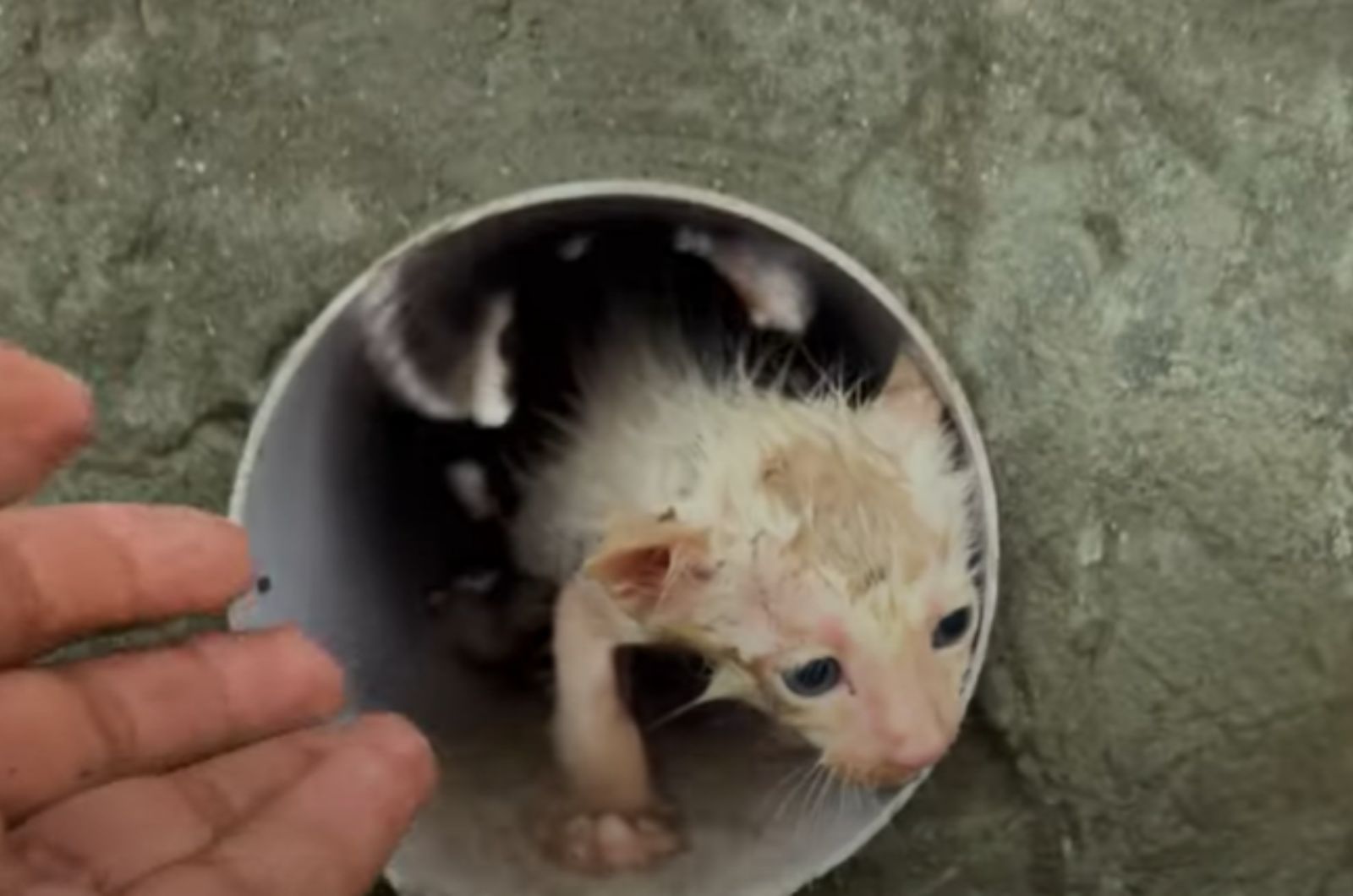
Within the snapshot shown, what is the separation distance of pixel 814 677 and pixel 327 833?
0.19 metres

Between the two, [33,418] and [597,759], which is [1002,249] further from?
[33,418]

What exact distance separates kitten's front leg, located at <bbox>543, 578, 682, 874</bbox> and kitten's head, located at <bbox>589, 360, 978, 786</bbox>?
0.03 meters

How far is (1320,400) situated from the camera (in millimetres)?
937

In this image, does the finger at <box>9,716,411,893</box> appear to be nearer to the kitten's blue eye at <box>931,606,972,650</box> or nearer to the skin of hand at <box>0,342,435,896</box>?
the skin of hand at <box>0,342,435,896</box>

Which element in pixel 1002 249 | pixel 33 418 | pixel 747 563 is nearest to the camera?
pixel 33 418

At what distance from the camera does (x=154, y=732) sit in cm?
74

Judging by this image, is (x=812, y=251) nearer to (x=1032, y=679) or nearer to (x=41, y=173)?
(x=1032, y=679)

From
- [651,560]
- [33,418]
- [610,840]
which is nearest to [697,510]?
[651,560]

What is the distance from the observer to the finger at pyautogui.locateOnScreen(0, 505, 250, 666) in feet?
2.32

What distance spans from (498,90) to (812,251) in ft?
0.48

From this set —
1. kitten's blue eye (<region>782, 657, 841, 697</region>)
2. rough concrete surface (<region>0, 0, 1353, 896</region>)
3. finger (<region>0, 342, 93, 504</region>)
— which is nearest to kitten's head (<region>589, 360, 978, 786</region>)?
kitten's blue eye (<region>782, 657, 841, 697</region>)

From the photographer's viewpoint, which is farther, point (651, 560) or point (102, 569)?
point (651, 560)

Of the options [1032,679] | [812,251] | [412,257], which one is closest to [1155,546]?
[1032,679]

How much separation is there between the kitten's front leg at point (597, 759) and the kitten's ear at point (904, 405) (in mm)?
119
